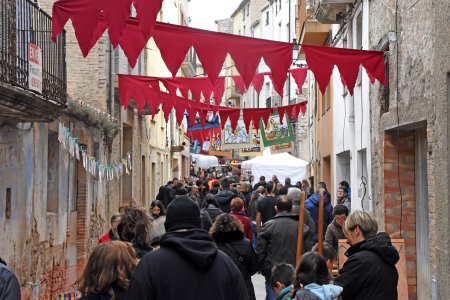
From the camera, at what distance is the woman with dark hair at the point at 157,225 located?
7.13m

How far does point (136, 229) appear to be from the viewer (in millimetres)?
6676

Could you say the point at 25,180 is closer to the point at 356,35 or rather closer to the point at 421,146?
the point at 421,146

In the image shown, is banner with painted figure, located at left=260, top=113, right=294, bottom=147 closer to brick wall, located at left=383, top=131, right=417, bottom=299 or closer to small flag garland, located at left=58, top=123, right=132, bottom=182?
small flag garland, located at left=58, top=123, right=132, bottom=182

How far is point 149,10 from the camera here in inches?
292

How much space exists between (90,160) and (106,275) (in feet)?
36.3

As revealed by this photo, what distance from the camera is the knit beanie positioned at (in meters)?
4.50

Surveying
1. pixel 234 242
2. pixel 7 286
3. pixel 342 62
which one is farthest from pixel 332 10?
pixel 7 286

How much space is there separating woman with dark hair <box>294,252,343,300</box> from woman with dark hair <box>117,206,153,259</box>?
6.47 feet

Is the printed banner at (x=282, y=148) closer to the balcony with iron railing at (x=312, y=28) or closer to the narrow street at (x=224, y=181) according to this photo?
the balcony with iron railing at (x=312, y=28)

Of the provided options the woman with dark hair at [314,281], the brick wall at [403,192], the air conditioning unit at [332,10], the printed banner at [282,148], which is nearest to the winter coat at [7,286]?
the woman with dark hair at [314,281]

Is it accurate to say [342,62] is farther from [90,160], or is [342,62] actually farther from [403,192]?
[90,160]

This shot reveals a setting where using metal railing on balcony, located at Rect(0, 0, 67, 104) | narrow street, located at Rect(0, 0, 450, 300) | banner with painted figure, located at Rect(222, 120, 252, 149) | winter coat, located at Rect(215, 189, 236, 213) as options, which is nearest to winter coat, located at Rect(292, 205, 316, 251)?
narrow street, located at Rect(0, 0, 450, 300)

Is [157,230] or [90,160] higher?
[90,160]

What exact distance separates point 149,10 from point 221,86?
283 inches
